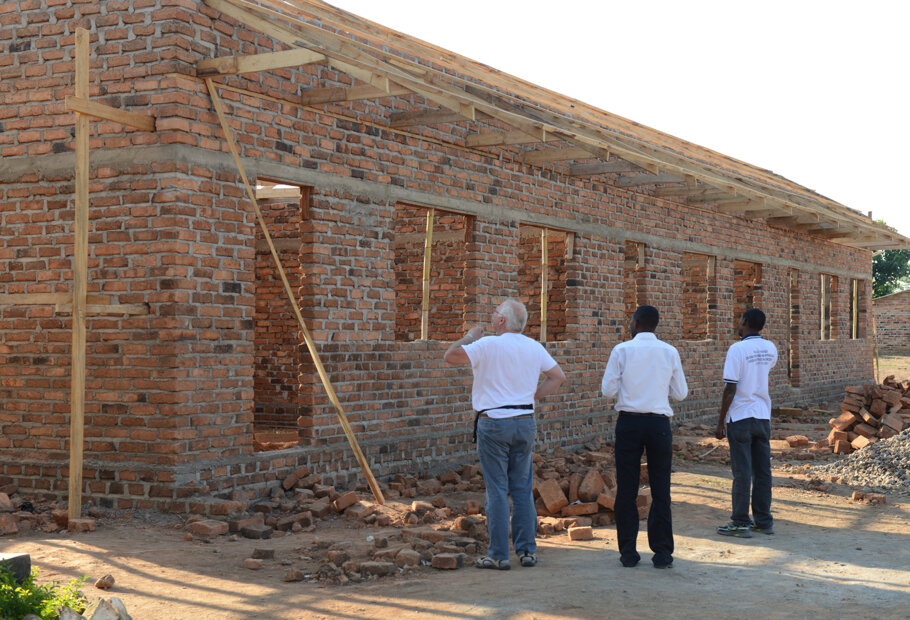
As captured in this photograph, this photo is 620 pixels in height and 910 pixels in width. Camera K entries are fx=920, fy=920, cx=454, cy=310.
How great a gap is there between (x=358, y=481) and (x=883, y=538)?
15.1ft

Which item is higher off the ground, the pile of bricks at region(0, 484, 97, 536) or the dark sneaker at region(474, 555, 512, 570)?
the pile of bricks at region(0, 484, 97, 536)

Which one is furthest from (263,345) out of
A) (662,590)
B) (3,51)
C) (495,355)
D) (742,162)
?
(742,162)

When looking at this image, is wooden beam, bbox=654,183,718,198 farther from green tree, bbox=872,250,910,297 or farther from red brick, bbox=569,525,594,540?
green tree, bbox=872,250,910,297

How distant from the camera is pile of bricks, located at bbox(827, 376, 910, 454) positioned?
12336 millimetres

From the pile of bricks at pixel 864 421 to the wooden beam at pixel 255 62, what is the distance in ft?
29.6

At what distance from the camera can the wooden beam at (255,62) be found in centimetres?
686

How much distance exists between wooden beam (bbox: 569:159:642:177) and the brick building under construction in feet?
0.11

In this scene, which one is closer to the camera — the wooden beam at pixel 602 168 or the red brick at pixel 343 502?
the red brick at pixel 343 502

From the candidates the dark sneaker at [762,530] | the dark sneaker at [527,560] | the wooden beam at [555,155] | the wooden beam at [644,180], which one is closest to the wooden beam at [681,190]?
the wooden beam at [644,180]

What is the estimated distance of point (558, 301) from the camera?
40.9 feet

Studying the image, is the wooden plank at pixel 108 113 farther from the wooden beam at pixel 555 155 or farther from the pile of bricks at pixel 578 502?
the wooden beam at pixel 555 155

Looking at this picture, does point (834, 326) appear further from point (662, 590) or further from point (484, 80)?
point (662, 590)

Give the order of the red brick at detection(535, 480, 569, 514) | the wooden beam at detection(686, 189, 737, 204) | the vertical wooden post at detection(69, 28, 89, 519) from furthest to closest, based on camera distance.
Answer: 1. the wooden beam at detection(686, 189, 737, 204)
2. the red brick at detection(535, 480, 569, 514)
3. the vertical wooden post at detection(69, 28, 89, 519)

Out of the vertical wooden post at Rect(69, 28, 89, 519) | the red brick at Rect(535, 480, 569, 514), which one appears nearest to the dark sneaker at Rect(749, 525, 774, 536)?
the red brick at Rect(535, 480, 569, 514)
